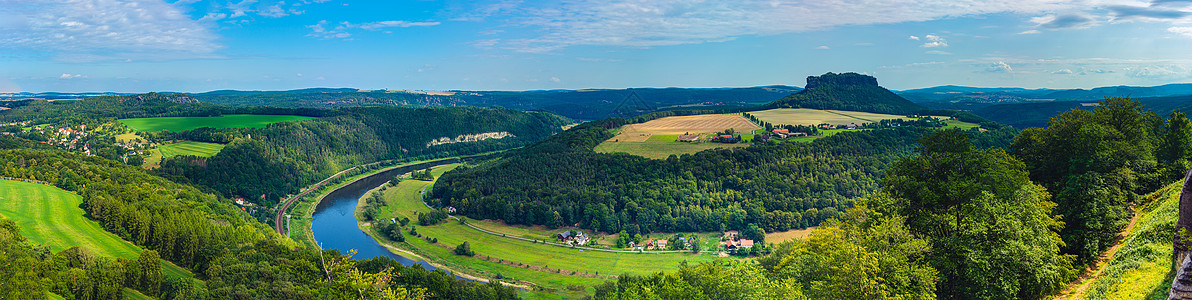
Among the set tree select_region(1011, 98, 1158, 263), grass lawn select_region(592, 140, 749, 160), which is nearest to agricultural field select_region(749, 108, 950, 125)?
grass lawn select_region(592, 140, 749, 160)

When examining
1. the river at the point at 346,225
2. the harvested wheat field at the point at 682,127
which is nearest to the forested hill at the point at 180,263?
the river at the point at 346,225

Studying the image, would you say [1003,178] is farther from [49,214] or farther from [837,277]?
[49,214]

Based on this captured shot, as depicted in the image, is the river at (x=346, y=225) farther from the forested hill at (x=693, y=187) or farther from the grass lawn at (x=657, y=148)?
the grass lawn at (x=657, y=148)

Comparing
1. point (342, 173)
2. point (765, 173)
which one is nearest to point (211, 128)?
point (342, 173)

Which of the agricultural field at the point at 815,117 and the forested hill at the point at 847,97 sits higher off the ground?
the forested hill at the point at 847,97

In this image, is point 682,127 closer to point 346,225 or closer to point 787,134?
point 787,134

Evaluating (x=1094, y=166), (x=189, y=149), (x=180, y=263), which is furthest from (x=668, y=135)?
(x=189, y=149)

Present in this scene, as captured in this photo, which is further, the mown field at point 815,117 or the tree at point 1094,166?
the mown field at point 815,117
